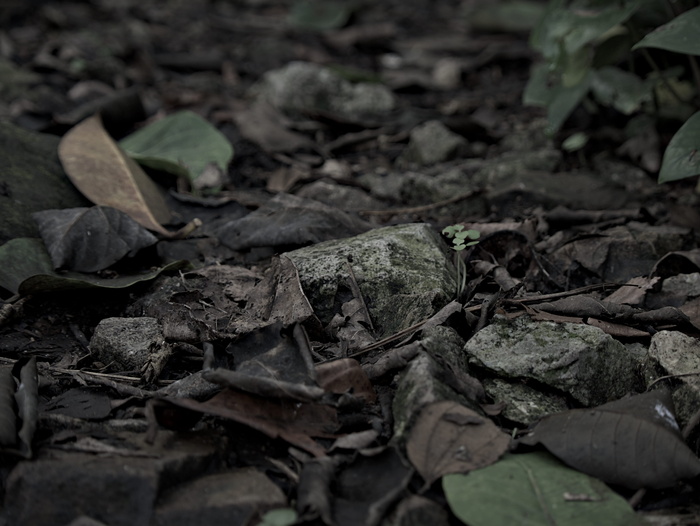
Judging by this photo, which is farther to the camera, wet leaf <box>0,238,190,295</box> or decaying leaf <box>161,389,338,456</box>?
wet leaf <box>0,238,190,295</box>

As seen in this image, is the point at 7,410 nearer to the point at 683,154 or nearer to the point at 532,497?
the point at 532,497

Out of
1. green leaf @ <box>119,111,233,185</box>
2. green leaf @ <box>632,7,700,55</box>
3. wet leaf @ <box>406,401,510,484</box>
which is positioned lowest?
green leaf @ <box>119,111,233,185</box>

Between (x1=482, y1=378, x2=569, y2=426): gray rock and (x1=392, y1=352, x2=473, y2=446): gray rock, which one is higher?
(x1=392, y1=352, x2=473, y2=446): gray rock

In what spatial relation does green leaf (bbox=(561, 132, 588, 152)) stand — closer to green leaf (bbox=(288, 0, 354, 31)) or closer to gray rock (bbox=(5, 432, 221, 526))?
gray rock (bbox=(5, 432, 221, 526))

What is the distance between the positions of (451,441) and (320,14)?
496cm

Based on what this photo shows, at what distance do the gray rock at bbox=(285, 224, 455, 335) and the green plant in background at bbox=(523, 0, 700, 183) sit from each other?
108cm

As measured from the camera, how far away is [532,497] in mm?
1209

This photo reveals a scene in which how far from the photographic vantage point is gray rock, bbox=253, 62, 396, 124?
380cm

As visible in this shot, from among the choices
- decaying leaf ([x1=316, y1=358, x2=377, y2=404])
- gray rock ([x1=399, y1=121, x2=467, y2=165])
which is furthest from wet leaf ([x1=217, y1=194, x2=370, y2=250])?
gray rock ([x1=399, y1=121, x2=467, y2=165])

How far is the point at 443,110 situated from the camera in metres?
3.89

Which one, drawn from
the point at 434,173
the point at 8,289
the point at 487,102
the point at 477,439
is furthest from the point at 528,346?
the point at 487,102

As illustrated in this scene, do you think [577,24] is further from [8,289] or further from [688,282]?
[8,289]

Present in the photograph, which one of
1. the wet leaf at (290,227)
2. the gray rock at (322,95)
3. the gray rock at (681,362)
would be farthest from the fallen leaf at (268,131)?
the gray rock at (681,362)

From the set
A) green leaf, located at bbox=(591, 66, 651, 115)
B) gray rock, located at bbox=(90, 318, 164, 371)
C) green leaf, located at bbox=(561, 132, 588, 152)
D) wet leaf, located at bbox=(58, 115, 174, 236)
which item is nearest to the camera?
gray rock, located at bbox=(90, 318, 164, 371)
